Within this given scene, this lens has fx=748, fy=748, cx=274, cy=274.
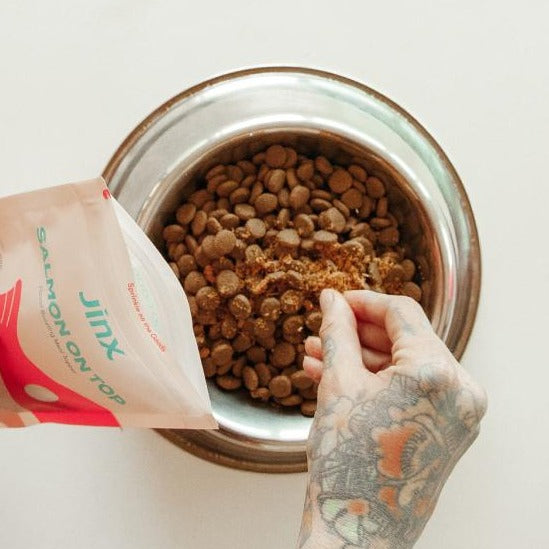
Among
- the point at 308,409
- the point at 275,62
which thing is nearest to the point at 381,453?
the point at 308,409

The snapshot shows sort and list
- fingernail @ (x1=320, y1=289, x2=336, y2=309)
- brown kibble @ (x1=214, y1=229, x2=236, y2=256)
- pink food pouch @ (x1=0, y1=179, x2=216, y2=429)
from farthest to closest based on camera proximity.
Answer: brown kibble @ (x1=214, y1=229, x2=236, y2=256) < fingernail @ (x1=320, y1=289, x2=336, y2=309) < pink food pouch @ (x1=0, y1=179, x2=216, y2=429)

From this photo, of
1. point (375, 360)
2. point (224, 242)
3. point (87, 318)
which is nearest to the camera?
point (87, 318)

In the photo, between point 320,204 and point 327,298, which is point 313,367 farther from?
point 320,204

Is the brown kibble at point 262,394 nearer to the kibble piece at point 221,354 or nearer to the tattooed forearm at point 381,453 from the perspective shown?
the kibble piece at point 221,354

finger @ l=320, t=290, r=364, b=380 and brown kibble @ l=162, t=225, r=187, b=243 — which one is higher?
brown kibble @ l=162, t=225, r=187, b=243

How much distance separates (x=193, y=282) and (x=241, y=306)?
0.06 m

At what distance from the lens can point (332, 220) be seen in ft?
2.74

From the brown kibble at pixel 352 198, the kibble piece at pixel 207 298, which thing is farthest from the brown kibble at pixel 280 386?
the brown kibble at pixel 352 198

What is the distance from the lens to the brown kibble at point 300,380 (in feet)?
2.73

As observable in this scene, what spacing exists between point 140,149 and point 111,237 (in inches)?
11.2

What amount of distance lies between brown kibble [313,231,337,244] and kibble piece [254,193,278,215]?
60 millimetres

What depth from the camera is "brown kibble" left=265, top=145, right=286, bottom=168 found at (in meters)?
0.83

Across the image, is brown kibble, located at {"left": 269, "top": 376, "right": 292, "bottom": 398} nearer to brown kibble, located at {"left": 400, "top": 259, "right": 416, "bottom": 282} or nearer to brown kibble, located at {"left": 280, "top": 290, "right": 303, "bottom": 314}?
brown kibble, located at {"left": 280, "top": 290, "right": 303, "bottom": 314}

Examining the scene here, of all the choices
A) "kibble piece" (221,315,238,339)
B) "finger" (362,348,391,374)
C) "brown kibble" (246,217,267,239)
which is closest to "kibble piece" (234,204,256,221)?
"brown kibble" (246,217,267,239)
